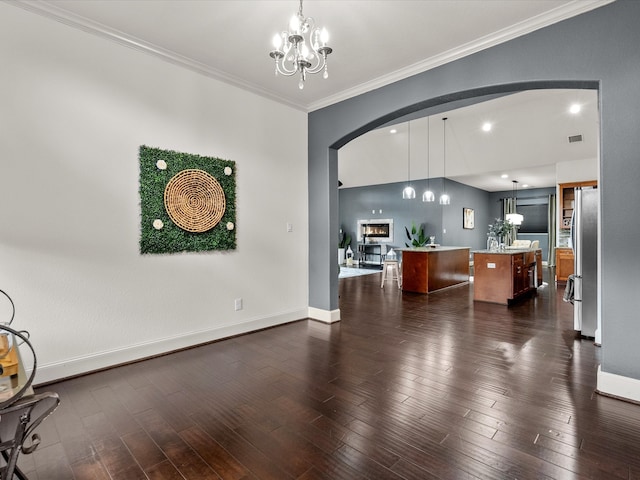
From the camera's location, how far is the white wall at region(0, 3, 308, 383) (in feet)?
8.54

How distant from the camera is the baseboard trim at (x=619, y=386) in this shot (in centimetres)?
241

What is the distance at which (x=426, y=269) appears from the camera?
6.82 m

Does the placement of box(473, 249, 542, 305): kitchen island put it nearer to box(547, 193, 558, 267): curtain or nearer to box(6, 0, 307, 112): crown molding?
box(6, 0, 307, 112): crown molding

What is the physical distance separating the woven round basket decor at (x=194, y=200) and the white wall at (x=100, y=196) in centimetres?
28

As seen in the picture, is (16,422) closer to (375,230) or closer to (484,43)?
(484,43)

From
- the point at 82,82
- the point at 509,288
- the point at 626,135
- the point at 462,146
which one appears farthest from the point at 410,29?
the point at 462,146

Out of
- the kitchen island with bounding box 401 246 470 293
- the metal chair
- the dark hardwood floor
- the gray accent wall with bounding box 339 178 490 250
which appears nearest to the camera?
the metal chair

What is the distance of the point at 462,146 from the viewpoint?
852cm

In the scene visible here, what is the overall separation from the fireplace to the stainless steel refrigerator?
7.90 m

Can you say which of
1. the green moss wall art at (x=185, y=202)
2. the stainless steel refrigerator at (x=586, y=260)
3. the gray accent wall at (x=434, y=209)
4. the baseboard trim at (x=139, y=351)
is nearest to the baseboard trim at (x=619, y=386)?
the stainless steel refrigerator at (x=586, y=260)

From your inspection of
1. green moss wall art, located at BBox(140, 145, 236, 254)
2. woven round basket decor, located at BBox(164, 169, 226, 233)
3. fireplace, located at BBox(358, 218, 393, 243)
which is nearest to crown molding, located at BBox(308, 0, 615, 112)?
green moss wall art, located at BBox(140, 145, 236, 254)

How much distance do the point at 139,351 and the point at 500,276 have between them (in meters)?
5.61

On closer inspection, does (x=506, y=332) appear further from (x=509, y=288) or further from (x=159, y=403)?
(x=159, y=403)

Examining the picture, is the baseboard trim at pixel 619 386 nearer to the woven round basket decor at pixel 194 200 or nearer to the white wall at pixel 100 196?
the white wall at pixel 100 196
